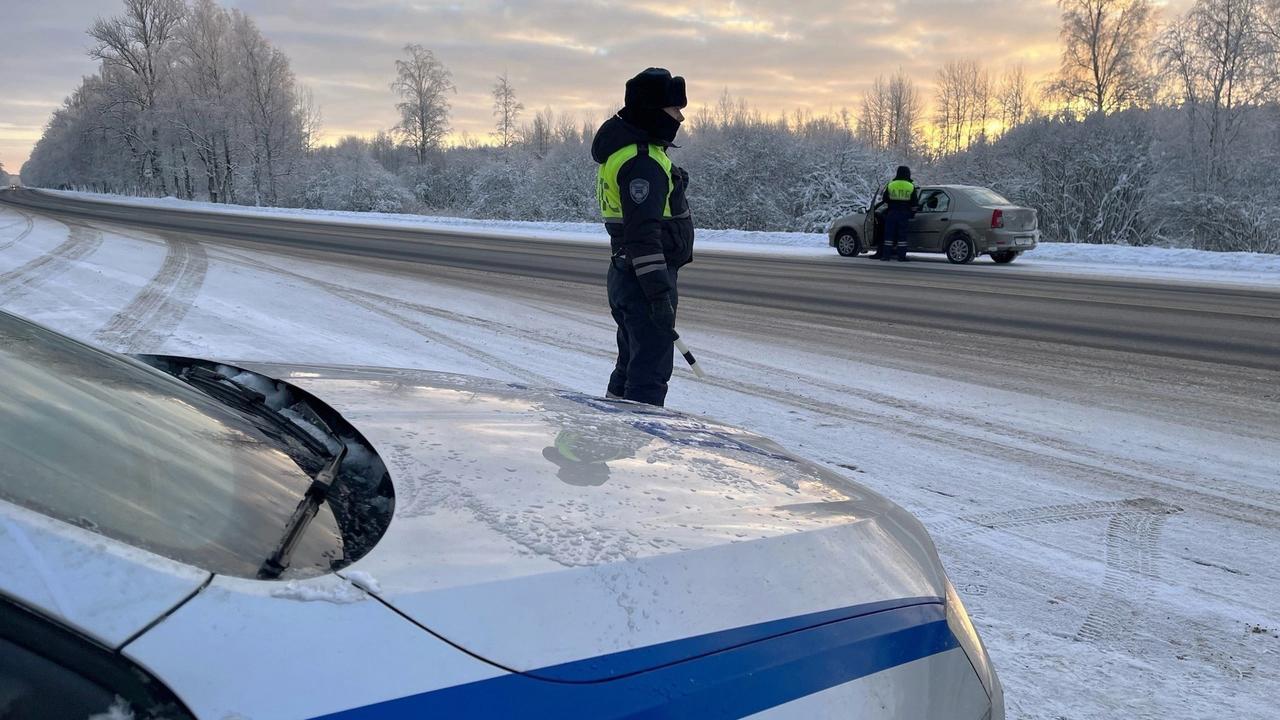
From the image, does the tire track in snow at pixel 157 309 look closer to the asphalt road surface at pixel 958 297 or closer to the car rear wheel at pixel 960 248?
the asphalt road surface at pixel 958 297

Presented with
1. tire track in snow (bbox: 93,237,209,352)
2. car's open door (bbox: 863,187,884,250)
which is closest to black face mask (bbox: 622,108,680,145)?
tire track in snow (bbox: 93,237,209,352)

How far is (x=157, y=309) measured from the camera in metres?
8.34

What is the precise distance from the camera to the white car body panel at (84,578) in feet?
2.78

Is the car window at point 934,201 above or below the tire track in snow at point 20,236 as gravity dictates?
above

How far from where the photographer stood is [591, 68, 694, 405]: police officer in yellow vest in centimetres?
391

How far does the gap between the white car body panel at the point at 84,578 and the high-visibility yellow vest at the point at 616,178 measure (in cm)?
309

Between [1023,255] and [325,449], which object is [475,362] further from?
[1023,255]

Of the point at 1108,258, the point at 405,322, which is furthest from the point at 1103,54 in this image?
the point at 405,322

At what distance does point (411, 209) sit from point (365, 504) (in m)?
50.2

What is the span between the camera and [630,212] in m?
3.97

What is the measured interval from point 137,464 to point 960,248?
16.7m

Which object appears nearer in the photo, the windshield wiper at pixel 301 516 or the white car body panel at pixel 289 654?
the white car body panel at pixel 289 654

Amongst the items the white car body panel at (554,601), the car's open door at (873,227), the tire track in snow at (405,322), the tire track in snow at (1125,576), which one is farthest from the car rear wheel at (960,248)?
the white car body panel at (554,601)

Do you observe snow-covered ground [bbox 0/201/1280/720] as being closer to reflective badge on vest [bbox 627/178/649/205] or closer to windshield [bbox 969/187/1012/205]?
reflective badge on vest [bbox 627/178/649/205]
